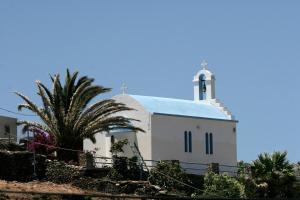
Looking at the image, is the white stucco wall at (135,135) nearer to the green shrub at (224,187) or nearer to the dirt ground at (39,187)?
the green shrub at (224,187)

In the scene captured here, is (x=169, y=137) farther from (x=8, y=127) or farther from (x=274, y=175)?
(x=8, y=127)

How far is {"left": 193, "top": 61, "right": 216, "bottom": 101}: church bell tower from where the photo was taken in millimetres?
53969

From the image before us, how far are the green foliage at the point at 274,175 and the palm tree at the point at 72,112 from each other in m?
8.53

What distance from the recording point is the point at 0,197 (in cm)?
2792

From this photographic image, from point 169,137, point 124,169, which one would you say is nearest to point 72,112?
point 124,169

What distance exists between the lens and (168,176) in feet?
133

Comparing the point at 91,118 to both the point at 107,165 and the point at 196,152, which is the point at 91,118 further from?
the point at 196,152

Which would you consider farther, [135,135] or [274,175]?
[135,135]

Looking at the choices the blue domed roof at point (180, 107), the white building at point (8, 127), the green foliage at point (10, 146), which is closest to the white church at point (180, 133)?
the blue domed roof at point (180, 107)

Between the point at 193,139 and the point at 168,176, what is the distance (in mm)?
9013

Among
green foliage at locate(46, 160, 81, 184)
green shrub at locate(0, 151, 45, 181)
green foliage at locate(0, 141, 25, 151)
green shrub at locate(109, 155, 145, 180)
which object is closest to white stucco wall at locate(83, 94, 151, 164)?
green shrub at locate(109, 155, 145, 180)

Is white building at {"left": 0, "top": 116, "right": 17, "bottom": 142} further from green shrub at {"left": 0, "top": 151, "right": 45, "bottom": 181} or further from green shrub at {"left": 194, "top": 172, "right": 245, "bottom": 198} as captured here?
green shrub at {"left": 194, "top": 172, "right": 245, "bottom": 198}

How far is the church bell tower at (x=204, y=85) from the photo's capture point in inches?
2125

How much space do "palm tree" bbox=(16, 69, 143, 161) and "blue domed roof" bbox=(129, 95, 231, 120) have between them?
15.7 ft
